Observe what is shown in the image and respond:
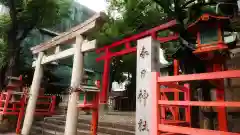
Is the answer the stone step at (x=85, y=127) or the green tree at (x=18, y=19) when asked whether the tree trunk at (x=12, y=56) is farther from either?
the stone step at (x=85, y=127)

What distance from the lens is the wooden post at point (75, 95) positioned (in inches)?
228

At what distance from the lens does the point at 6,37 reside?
38.8 feet

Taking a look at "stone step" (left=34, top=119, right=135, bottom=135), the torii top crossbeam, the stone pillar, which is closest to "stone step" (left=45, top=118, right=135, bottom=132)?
"stone step" (left=34, top=119, right=135, bottom=135)

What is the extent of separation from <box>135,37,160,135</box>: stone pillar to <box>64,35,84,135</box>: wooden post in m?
3.10

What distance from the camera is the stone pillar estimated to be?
3191 mm

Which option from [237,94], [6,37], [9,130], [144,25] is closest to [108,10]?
[144,25]

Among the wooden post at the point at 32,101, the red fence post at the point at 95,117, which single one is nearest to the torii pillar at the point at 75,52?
the wooden post at the point at 32,101

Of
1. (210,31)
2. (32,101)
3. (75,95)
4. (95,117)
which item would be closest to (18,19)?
(32,101)

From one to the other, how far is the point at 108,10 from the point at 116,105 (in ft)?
31.4

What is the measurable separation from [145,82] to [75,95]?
3.33 m

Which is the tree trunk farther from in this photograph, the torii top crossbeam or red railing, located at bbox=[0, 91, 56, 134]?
the torii top crossbeam

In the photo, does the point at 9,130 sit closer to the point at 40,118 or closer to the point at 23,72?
the point at 40,118

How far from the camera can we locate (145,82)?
3391 millimetres

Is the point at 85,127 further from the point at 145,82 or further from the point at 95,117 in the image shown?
the point at 145,82
